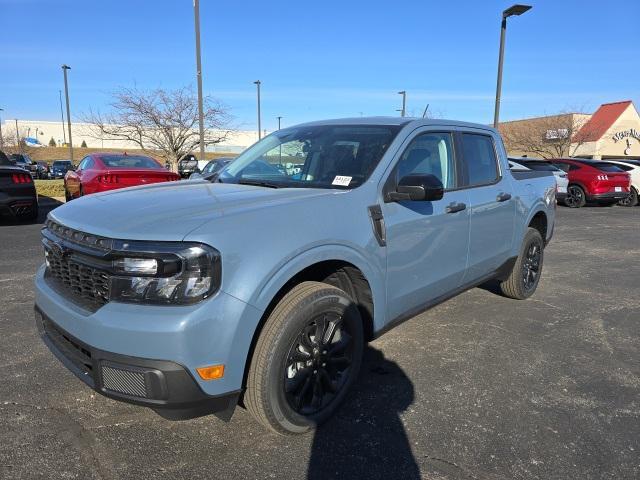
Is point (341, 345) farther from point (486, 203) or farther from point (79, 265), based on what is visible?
point (486, 203)

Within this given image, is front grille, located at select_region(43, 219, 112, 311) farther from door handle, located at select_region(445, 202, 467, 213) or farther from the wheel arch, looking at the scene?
door handle, located at select_region(445, 202, 467, 213)

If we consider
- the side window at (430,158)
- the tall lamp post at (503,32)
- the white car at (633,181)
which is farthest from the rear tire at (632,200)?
the side window at (430,158)

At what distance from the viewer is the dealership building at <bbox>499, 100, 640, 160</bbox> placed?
135 ft

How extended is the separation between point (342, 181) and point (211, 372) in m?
1.49

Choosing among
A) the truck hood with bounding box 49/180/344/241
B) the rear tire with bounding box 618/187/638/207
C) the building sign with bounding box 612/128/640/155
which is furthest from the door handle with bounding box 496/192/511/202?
the building sign with bounding box 612/128/640/155

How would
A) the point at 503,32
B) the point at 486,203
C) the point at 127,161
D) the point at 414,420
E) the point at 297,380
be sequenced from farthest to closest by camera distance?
the point at 503,32 < the point at 127,161 < the point at 486,203 < the point at 414,420 < the point at 297,380

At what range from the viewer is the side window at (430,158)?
11.3 feet

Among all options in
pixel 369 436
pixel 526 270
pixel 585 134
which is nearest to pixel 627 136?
pixel 585 134

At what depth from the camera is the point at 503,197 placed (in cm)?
445

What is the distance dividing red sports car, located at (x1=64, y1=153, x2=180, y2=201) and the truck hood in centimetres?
719

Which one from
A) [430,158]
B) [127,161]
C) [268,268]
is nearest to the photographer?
[268,268]

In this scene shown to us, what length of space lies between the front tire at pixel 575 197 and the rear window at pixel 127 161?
513 inches

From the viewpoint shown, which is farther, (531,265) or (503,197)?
(531,265)

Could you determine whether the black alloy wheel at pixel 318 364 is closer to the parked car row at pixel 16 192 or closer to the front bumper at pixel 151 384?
the front bumper at pixel 151 384
